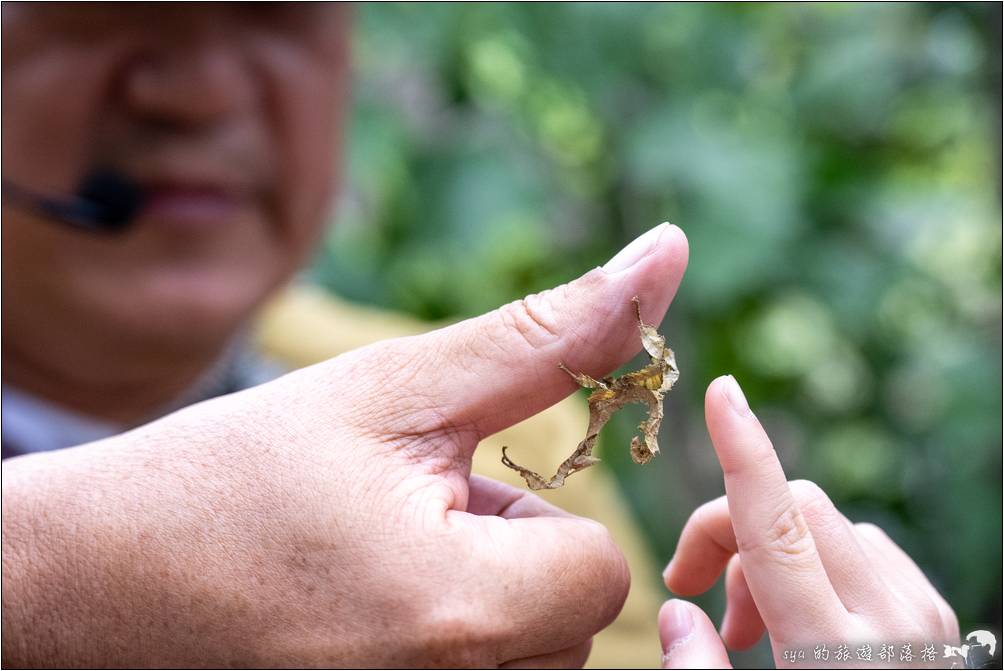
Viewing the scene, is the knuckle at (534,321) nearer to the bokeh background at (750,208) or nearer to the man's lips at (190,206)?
the man's lips at (190,206)

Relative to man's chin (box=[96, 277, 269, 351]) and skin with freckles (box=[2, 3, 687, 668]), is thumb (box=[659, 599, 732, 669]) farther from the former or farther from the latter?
man's chin (box=[96, 277, 269, 351])

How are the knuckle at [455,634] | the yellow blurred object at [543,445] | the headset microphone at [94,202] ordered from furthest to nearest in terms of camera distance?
the yellow blurred object at [543,445] < the headset microphone at [94,202] < the knuckle at [455,634]

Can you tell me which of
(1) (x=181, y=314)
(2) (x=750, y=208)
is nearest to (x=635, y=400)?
(1) (x=181, y=314)

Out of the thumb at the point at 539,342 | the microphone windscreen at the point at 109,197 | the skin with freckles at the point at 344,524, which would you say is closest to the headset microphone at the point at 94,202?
the microphone windscreen at the point at 109,197

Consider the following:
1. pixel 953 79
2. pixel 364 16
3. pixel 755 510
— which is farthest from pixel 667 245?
pixel 953 79

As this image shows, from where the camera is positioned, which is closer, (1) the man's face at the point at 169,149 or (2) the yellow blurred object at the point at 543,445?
(1) the man's face at the point at 169,149

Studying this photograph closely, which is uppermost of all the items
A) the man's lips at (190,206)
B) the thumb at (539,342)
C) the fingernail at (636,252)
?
the fingernail at (636,252)

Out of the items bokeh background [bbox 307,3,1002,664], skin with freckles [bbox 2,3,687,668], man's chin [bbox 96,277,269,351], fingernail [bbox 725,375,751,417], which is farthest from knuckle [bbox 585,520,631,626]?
bokeh background [bbox 307,3,1002,664]
